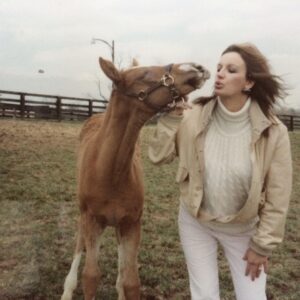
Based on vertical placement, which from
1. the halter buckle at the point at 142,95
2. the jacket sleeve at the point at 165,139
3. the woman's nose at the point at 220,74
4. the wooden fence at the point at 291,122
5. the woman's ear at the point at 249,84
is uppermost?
the woman's nose at the point at 220,74

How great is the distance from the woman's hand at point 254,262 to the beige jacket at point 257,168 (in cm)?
4

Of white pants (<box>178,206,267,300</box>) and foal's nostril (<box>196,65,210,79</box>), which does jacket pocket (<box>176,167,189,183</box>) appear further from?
foal's nostril (<box>196,65,210,79</box>)

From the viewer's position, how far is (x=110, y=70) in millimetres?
3389

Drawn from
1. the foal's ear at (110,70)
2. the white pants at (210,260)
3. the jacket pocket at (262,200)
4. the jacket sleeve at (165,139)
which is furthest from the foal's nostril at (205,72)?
the white pants at (210,260)

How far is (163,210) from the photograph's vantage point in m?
8.08

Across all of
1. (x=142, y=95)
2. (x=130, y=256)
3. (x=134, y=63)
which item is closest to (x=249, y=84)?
(x=142, y=95)

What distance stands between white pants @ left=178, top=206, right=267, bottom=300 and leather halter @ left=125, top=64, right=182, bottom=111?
721mm

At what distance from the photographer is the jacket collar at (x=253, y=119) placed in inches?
115

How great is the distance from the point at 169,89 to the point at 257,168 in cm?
78

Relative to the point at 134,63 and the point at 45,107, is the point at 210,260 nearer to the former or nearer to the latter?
the point at 134,63

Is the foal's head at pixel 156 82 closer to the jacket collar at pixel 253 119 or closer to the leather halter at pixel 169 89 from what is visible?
the leather halter at pixel 169 89

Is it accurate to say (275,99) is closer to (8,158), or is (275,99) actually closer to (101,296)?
(101,296)

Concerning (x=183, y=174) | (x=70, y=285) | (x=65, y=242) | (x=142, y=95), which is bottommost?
(x=65, y=242)

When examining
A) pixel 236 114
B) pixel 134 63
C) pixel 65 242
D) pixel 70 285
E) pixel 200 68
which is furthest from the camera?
pixel 65 242
